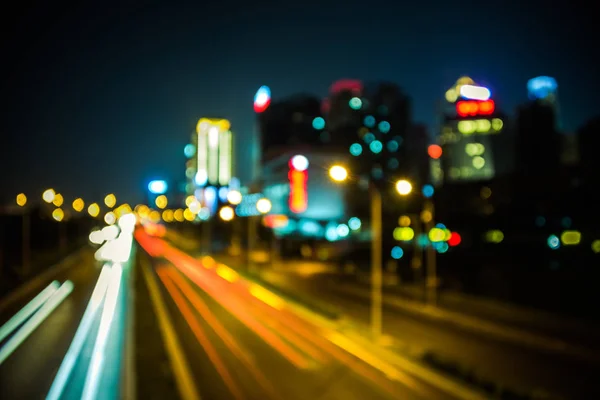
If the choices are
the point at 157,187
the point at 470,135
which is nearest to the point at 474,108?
the point at 470,135

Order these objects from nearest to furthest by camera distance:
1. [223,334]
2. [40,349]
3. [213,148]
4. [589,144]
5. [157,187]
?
[40,349] → [223,334] → [589,144] → [157,187] → [213,148]

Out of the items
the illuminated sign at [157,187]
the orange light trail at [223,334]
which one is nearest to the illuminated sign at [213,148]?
the illuminated sign at [157,187]

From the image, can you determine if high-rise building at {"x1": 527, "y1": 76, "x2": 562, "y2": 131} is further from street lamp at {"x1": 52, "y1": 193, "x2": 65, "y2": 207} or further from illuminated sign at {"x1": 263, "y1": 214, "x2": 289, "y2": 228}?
street lamp at {"x1": 52, "y1": 193, "x2": 65, "y2": 207}

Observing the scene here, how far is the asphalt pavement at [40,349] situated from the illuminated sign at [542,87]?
108417mm

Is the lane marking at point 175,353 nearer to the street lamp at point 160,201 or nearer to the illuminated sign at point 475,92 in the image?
the street lamp at point 160,201

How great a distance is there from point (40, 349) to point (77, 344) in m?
1.05

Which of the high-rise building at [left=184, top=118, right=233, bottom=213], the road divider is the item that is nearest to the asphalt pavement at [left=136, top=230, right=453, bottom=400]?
the road divider

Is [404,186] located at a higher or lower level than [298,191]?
lower

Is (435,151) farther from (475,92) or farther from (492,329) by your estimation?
(492,329)

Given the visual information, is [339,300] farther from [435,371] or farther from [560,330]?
[435,371]

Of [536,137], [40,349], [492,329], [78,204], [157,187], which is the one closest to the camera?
[40,349]

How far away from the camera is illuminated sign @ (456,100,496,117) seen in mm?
109562

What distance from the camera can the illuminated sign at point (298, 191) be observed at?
70.4 metres

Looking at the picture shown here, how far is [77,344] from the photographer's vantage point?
46.7 feet
